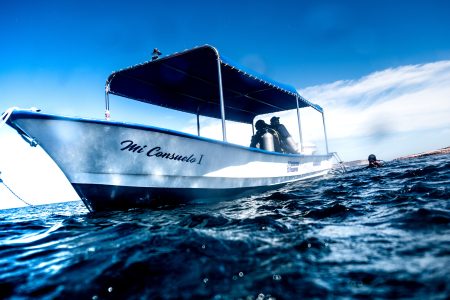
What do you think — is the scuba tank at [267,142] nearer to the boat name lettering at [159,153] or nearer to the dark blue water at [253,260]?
the boat name lettering at [159,153]

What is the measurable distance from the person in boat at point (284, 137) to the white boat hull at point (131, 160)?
3.46m

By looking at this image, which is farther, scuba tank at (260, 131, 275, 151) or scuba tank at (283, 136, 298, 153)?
scuba tank at (283, 136, 298, 153)

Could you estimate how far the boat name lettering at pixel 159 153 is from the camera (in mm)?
4262

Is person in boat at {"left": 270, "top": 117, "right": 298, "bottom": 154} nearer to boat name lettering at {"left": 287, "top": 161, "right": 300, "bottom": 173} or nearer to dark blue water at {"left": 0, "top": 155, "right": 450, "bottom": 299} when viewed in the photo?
boat name lettering at {"left": 287, "top": 161, "right": 300, "bottom": 173}

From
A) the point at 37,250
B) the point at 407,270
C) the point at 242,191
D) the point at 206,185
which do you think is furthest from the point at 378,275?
the point at 242,191

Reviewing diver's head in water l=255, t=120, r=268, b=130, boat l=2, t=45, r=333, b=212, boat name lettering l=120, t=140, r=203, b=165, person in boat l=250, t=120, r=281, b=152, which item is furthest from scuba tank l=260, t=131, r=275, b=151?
boat name lettering l=120, t=140, r=203, b=165

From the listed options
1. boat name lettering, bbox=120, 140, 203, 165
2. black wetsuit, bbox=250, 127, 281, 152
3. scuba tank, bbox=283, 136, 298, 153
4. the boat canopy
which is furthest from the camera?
scuba tank, bbox=283, 136, 298, 153

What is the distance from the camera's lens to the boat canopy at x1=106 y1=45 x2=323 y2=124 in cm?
605

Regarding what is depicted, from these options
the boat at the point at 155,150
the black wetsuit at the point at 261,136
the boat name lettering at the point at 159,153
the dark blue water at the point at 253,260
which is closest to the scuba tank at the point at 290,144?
the black wetsuit at the point at 261,136

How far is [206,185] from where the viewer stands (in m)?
5.29

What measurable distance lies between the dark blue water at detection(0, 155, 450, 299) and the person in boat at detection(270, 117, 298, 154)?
19.2 ft

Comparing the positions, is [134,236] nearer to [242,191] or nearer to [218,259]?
[218,259]

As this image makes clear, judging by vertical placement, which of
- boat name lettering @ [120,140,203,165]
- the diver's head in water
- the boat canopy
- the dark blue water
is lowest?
the dark blue water

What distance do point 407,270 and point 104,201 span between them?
4.59 m
